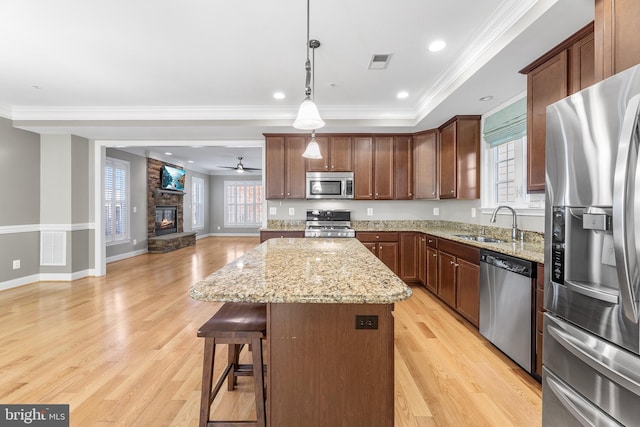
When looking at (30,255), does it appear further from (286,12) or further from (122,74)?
(286,12)

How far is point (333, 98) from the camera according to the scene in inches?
149

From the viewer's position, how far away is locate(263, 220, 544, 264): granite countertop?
2258 mm

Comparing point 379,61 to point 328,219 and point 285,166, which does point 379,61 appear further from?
point 328,219

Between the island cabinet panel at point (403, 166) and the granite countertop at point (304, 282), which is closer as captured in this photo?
the granite countertop at point (304, 282)

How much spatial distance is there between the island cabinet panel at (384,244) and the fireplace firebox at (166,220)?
6053mm

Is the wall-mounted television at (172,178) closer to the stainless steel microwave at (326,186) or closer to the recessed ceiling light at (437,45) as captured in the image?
the stainless steel microwave at (326,186)

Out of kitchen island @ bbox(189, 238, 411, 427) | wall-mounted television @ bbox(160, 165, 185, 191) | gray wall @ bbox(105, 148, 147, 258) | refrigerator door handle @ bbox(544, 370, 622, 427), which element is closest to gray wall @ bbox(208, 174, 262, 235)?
wall-mounted television @ bbox(160, 165, 185, 191)

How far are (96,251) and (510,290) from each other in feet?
19.4

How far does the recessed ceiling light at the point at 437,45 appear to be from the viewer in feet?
8.33

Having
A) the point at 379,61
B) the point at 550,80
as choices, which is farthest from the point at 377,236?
the point at 550,80

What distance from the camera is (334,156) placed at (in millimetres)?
4551

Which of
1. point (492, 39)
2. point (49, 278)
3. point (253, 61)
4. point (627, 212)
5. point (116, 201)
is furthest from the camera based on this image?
point (116, 201)

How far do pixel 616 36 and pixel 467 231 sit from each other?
2.93m

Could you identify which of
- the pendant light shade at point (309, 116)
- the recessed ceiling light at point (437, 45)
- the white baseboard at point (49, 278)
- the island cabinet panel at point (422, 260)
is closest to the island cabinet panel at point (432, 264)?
the island cabinet panel at point (422, 260)
